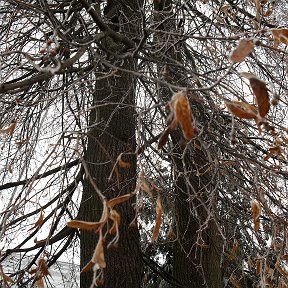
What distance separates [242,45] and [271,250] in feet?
6.05

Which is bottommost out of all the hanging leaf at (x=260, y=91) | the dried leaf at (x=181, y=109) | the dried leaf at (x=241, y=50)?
the dried leaf at (x=181, y=109)

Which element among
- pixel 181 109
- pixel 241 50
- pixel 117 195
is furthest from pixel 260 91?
pixel 117 195

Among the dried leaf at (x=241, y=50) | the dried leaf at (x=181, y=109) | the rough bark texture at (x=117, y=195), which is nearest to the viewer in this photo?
the dried leaf at (x=181, y=109)

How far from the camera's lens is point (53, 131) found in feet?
18.1

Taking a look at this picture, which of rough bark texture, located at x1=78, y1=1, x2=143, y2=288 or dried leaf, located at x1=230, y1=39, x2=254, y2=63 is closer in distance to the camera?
dried leaf, located at x1=230, y1=39, x2=254, y2=63

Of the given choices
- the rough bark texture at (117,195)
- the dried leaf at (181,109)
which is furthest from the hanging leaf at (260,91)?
the rough bark texture at (117,195)

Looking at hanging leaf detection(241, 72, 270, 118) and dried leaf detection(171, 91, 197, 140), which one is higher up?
hanging leaf detection(241, 72, 270, 118)

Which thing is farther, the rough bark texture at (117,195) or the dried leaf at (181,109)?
the rough bark texture at (117,195)

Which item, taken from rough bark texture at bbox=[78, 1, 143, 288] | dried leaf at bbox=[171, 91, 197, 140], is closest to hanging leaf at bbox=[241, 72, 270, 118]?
dried leaf at bbox=[171, 91, 197, 140]

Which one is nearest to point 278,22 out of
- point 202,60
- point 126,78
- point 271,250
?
point 202,60

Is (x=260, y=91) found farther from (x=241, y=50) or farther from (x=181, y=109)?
(x=181, y=109)

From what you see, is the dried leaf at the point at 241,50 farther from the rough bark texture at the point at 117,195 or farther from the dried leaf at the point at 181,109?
the rough bark texture at the point at 117,195

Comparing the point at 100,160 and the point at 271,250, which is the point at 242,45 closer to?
the point at 271,250

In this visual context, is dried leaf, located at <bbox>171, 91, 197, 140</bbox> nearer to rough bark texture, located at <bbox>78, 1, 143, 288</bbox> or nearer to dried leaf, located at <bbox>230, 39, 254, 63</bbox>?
dried leaf, located at <bbox>230, 39, 254, 63</bbox>
